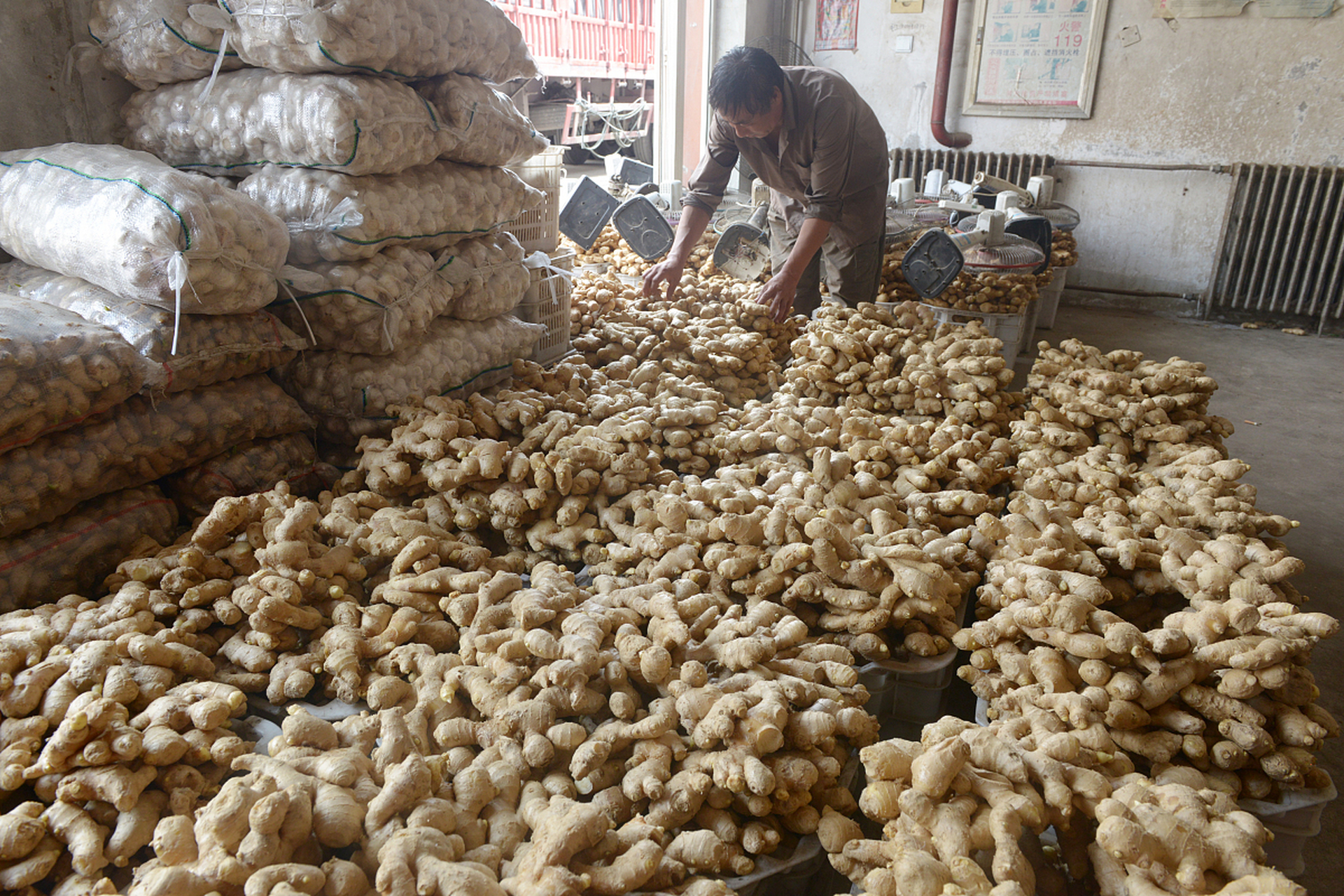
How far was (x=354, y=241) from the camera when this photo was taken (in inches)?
84.3

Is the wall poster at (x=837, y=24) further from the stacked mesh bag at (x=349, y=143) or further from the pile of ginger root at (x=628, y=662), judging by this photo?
the pile of ginger root at (x=628, y=662)

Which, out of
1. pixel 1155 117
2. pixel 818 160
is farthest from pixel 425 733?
pixel 1155 117

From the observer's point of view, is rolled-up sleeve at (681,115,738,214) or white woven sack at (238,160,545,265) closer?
white woven sack at (238,160,545,265)

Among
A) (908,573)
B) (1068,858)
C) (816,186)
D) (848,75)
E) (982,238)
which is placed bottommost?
(1068,858)

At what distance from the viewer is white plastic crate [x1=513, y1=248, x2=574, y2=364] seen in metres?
3.04

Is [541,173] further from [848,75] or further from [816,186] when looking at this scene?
[848,75]

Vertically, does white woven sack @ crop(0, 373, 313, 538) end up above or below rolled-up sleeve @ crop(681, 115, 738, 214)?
below

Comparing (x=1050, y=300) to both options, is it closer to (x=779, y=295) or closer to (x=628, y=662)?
(x=779, y=295)

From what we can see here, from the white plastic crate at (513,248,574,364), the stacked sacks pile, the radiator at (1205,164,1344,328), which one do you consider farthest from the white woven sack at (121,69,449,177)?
the radiator at (1205,164,1344,328)

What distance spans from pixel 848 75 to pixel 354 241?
6959mm

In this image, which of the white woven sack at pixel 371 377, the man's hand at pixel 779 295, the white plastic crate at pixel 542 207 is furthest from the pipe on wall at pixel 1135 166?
the white woven sack at pixel 371 377

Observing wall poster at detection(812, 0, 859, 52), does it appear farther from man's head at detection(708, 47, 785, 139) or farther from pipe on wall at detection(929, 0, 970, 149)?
man's head at detection(708, 47, 785, 139)

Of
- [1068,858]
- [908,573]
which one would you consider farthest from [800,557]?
[1068,858]

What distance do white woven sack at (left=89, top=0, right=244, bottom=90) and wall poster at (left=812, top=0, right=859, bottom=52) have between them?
6852 millimetres
